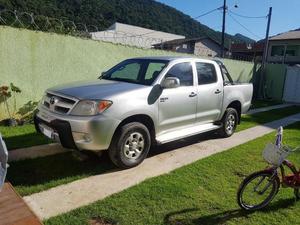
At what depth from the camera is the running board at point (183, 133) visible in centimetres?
590

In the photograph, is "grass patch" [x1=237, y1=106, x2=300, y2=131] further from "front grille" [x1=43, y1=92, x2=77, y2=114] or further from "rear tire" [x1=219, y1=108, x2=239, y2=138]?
"front grille" [x1=43, y1=92, x2=77, y2=114]

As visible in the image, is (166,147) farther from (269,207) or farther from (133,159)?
(269,207)

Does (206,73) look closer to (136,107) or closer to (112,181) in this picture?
(136,107)

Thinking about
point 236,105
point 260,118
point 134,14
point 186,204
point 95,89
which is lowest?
point 260,118

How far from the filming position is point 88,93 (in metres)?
5.07

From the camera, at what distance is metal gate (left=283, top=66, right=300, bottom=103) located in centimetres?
1788

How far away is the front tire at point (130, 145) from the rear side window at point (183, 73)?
133 cm

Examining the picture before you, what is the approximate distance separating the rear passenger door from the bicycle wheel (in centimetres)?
249

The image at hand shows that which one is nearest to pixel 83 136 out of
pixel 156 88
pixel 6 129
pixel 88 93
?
pixel 88 93

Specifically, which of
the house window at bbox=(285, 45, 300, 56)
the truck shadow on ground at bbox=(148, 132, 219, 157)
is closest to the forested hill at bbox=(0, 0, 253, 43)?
the house window at bbox=(285, 45, 300, 56)

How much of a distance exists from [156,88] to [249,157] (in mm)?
2425

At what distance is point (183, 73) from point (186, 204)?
114 inches

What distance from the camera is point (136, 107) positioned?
5262mm

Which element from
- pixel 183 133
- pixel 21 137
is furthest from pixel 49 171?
pixel 183 133
